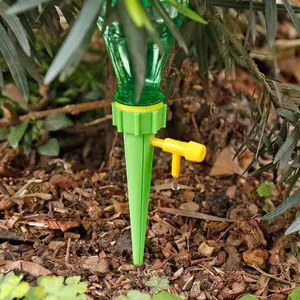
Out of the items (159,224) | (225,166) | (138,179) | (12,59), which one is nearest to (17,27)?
(12,59)

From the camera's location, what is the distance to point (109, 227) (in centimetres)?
129

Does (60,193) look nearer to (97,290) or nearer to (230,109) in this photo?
(97,290)

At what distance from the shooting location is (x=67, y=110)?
1.60 meters

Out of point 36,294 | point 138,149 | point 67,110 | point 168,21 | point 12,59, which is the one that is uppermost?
point 168,21

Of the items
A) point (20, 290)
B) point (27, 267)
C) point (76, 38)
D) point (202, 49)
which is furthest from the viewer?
point (202, 49)

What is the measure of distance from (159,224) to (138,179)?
0.84ft

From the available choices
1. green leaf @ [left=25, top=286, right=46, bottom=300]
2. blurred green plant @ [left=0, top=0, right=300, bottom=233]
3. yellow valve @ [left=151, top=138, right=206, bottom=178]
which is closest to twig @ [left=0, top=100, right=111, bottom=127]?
blurred green plant @ [left=0, top=0, right=300, bottom=233]

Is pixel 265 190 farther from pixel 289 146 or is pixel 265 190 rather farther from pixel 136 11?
pixel 136 11

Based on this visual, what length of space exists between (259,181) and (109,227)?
0.49 m

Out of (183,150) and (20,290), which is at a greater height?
(183,150)

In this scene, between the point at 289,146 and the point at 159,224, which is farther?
the point at 159,224

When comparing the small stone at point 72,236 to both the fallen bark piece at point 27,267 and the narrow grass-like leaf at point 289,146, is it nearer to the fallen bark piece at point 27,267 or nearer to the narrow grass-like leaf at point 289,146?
the fallen bark piece at point 27,267

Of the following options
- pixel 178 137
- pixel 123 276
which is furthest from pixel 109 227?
pixel 178 137

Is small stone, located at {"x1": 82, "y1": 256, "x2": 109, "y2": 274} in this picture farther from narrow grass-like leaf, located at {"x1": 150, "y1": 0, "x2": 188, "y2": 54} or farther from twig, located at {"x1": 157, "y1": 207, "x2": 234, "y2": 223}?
narrow grass-like leaf, located at {"x1": 150, "y1": 0, "x2": 188, "y2": 54}
